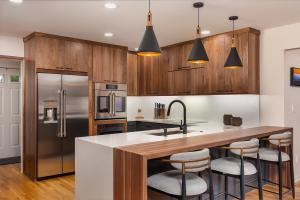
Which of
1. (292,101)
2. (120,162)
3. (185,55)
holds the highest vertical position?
(185,55)

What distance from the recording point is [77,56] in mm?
4766

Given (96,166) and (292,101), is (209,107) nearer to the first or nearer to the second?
(292,101)

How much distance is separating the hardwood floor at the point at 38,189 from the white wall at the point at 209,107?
4.12 feet

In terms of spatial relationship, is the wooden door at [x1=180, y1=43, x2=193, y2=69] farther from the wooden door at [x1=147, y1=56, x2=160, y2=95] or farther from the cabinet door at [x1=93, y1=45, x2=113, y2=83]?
the cabinet door at [x1=93, y1=45, x2=113, y2=83]

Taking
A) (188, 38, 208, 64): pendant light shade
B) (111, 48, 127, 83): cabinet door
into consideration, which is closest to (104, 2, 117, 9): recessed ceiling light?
(188, 38, 208, 64): pendant light shade

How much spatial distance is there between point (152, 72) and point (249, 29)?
7.89 ft

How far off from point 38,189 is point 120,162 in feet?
7.83

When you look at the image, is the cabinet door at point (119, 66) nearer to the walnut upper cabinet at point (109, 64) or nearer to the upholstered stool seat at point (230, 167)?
the walnut upper cabinet at point (109, 64)

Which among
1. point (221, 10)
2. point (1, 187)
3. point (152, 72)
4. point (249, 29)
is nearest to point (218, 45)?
point (249, 29)

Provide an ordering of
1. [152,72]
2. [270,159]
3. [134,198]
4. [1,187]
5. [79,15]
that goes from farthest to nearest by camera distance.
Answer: [152,72]
[1,187]
[79,15]
[270,159]
[134,198]

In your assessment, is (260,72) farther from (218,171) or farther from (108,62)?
(108,62)

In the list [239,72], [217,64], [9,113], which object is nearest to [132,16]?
[217,64]

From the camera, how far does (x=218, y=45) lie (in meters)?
4.48

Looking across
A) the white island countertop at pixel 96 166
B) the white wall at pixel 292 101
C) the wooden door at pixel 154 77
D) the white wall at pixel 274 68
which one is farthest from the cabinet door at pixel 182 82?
the white island countertop at pixel 96 166
